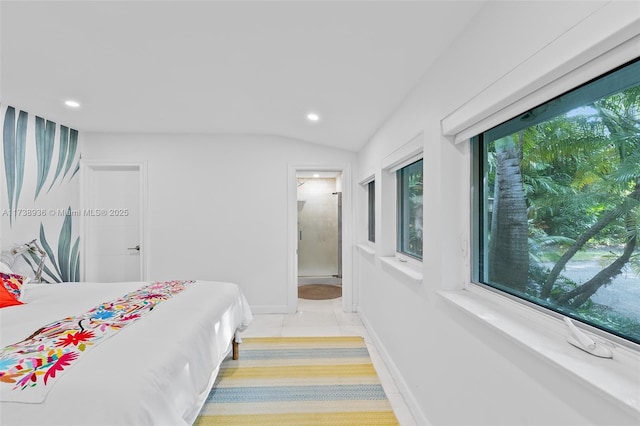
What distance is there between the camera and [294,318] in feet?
12.1

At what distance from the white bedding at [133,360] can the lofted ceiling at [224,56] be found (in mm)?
1581

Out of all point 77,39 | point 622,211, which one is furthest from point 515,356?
point 77,39

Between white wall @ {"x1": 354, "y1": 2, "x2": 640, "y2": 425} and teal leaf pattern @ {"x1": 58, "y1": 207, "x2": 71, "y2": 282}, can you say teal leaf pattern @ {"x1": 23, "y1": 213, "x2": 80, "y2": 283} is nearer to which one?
teal leaf pattern @ {"x1": 58, "y1": 207, "x2": 71, "y2": 282}

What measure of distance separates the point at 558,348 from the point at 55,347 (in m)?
1.92

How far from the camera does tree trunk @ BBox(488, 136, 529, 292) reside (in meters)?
1.24

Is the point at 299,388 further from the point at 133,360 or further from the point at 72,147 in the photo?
the point at 72,147

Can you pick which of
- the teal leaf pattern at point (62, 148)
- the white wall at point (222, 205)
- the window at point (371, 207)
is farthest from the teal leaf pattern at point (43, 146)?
the window at point (371, 207)

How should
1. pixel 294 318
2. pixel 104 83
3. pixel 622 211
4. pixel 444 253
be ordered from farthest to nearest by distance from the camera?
1. pixel 294 318
2. pixel 104 83
3. pixel 444 253
4. pixel 622 211

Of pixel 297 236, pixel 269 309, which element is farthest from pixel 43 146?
pixel 269 309

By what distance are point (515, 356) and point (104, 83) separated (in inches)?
121

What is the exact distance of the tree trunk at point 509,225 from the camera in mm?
1238

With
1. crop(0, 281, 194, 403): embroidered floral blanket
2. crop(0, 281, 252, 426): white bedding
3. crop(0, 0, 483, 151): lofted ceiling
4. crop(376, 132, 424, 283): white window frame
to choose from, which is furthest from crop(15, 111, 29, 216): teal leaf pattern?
crop(376, 132, 424, 283): white window frame

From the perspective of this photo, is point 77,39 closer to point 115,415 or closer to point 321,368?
point 115,415

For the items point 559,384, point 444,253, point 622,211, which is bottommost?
point 559,384
